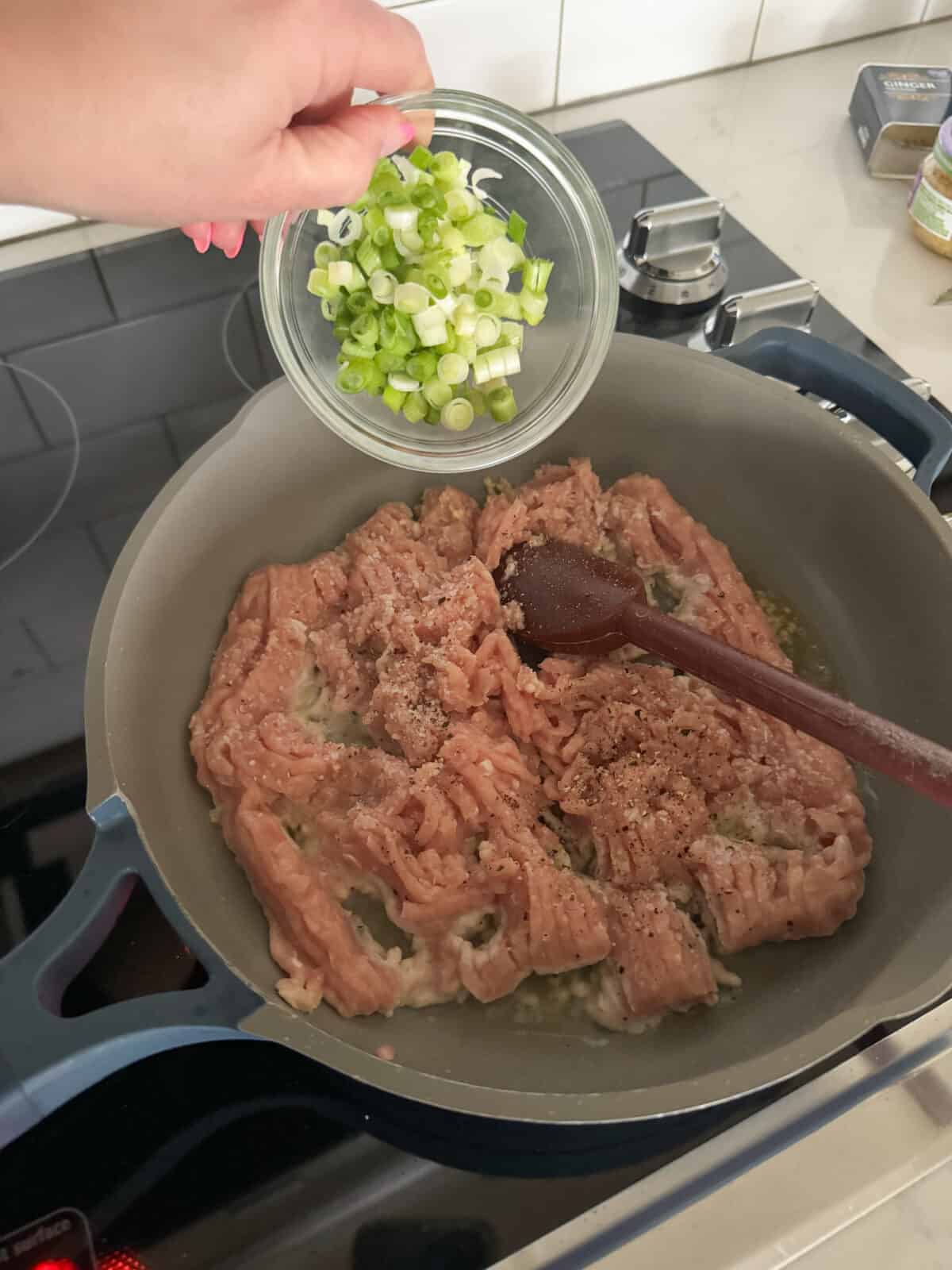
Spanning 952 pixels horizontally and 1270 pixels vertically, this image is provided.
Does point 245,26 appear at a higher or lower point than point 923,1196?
higher

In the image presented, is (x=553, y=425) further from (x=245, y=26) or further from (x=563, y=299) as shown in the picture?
(x=245, y=26)

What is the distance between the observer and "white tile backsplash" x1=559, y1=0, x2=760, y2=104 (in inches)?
93.5

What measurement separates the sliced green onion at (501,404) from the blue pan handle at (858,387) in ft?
1.47

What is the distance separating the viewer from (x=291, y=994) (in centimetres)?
120

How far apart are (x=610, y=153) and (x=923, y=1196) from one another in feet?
7.56

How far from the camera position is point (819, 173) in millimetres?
2453

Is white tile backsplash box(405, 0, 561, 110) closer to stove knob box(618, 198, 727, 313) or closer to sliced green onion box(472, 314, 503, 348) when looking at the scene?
stove knob box(618, 198, 727, 313)

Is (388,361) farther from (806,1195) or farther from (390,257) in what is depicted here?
(806,1195)

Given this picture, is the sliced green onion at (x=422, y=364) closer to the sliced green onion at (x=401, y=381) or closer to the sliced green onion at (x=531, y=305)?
the sliced green onion at (x=401, y=381)

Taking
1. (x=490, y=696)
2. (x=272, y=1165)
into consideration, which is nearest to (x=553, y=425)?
(x=490, y=696)

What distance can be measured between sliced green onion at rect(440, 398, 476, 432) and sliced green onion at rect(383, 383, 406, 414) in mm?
71

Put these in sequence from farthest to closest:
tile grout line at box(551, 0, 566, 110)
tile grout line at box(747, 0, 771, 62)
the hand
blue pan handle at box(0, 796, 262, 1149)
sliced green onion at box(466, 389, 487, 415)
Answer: tile grout line at box(747, 0, 771, 62), tile grout line at box(551, 0, 566, 110), sliced green onion at box(466, 389, 487, 415), blue pan handle at box(0, 796, 262, 1149), the hand

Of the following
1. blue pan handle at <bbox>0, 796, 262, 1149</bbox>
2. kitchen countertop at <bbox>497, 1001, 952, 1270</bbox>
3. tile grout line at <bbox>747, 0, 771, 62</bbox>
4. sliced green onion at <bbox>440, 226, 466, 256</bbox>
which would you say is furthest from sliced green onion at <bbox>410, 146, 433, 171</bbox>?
tile grout line at <bbox>747, 0, 771, 62</bbox>

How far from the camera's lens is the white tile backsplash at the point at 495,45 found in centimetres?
218
